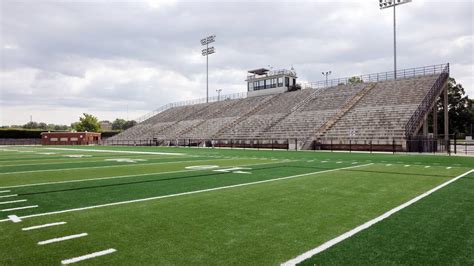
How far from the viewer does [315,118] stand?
127ft

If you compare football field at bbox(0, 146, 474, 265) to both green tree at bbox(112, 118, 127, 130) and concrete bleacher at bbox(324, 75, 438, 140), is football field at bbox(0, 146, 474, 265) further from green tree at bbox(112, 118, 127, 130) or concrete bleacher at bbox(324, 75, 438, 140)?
green tree at bbox(112, 118, 127, 130)

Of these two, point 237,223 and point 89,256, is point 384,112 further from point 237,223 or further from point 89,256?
point 89,256

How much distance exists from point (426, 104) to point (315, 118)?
1168 cm

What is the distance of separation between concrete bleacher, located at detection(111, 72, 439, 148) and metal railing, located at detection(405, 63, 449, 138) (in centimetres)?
64

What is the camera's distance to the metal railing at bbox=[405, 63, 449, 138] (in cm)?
2808

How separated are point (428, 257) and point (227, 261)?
230cm

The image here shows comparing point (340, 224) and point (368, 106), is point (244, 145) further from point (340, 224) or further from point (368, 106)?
point (340, 224)

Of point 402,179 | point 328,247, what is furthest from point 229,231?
point 402,179

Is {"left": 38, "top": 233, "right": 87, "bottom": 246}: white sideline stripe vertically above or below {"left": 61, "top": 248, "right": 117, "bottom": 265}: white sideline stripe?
above

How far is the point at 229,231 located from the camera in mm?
4738

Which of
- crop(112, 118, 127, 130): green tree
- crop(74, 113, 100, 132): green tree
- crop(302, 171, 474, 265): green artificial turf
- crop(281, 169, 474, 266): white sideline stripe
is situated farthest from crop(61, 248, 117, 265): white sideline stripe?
crop(112, 118, 127, 130): green tree

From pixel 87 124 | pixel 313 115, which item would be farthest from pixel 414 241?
pixel 87 124

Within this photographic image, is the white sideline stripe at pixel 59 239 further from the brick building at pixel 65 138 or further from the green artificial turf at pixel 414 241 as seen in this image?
the brick building at pixel 65 138

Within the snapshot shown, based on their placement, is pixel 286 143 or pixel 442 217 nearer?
pixel 442 217
